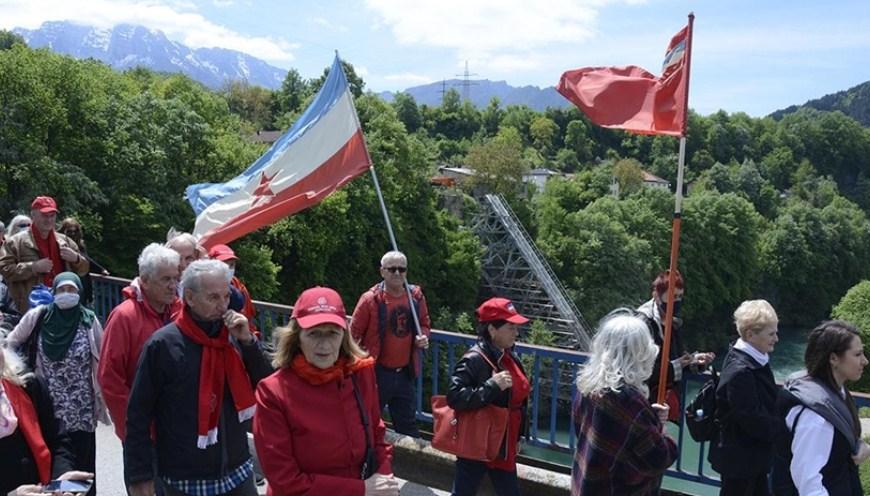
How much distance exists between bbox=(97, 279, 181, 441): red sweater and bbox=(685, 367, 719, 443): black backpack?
10.0ft

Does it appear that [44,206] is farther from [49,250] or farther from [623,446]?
[623,446]

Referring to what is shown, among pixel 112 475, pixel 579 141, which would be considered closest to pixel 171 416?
pixel 112 475

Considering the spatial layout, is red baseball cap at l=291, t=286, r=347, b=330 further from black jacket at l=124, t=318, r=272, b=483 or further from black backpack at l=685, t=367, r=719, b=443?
black backpack at l=685, t=367, r=719, b=443

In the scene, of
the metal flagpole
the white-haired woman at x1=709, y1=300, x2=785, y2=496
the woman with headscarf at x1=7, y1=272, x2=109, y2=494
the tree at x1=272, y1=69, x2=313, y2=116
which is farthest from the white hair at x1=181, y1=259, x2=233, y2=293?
the tree at x1=272, y1=69, x2=313, y2=116

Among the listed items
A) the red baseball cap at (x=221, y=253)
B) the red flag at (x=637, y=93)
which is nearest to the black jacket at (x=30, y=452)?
the red baseball cap at (x=221, y=253)

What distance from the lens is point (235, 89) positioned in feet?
265

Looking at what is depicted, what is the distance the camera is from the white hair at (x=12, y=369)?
321 centimetres

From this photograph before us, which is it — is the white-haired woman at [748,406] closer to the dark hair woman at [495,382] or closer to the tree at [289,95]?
the dark hair woman at [495,382]

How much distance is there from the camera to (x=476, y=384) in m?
4.49

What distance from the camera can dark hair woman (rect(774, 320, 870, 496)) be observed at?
3344 mm

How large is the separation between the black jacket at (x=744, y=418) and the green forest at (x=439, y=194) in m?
22.4

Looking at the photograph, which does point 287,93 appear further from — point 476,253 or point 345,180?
point 345,180

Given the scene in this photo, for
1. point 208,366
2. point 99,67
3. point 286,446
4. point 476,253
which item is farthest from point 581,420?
point 476,253

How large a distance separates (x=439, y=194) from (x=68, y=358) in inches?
2039
